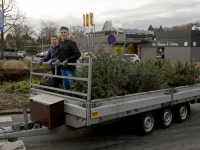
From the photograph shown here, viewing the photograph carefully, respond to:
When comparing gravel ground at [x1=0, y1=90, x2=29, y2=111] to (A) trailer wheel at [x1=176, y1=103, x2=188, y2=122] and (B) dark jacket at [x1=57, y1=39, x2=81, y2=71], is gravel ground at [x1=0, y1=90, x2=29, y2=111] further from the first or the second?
(A) trailer wheel at [x1=176, y1=103, x2=188, y2=122]

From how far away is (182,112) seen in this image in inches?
261

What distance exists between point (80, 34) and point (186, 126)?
230 ft

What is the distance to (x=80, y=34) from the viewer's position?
74188 mm

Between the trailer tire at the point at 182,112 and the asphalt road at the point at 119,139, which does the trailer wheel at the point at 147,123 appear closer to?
the asphalt road at the point at 119,139

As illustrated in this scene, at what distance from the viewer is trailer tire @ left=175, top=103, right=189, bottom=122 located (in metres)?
6.45

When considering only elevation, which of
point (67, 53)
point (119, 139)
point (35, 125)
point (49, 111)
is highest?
point (67, 53)

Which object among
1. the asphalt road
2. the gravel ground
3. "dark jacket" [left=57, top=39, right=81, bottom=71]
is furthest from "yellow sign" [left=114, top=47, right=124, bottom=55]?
the gravel ground

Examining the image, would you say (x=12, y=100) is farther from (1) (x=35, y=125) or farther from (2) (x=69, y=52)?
(1) (x=35, y=125)

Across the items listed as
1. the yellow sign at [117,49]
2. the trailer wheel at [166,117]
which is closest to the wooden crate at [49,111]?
the yellow sign at [117,49]

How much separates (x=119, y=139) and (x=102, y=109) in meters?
1.41

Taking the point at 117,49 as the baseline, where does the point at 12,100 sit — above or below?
below

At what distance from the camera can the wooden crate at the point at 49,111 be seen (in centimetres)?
418

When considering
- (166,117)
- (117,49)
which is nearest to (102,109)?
(117,49)

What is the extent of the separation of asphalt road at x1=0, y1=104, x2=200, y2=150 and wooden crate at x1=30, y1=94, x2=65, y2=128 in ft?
2.39
